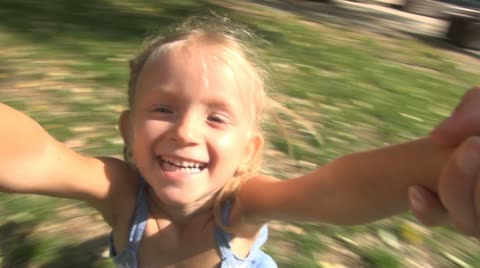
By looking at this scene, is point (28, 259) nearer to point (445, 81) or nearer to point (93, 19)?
point (93, 19)

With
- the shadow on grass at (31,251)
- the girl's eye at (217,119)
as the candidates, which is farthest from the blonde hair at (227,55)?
the shadow on grass at (31,251)

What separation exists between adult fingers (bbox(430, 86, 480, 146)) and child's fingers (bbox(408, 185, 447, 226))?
0.13 meters

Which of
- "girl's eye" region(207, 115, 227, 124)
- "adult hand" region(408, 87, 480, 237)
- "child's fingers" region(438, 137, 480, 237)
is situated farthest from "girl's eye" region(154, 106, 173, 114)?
"child's fingers" region(438, 137, 480, 237)

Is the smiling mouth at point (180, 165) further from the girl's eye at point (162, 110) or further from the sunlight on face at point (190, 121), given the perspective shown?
the girl's eye at point (162, 110)

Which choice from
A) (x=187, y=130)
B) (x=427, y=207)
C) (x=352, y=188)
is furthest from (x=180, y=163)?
(x=427, y=207)

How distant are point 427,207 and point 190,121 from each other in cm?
78

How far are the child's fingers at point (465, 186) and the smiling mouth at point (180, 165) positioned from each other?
85cm

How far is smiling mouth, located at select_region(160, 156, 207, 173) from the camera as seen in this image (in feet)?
6.02

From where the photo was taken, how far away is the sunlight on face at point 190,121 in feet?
6.03

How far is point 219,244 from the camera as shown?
6.96 ft

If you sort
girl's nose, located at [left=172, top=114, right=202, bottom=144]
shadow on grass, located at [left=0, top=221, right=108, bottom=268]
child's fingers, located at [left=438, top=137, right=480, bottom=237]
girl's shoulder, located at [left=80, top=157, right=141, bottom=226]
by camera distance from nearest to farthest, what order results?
1. child's fingers, located at [left=438, top=137, right=480, bottom=237]
2. girl's nose, located at [left=172, top=114, right=202, bottom=144]
3. girl's shoulder, located at [left=80, top=157, right=141, bottom=226]
4. shadow on grass, located at [left=0, top=221, right=108, bottom=268]

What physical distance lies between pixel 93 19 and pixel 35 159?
3.86m

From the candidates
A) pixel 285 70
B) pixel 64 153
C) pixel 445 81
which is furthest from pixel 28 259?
pixel 445 81

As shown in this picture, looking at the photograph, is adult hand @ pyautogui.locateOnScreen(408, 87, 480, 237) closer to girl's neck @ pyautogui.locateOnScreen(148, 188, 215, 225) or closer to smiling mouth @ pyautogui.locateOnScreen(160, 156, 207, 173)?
smiling mouth @ pyautogui.locateOnScreen(160, 156, 207, 173)
